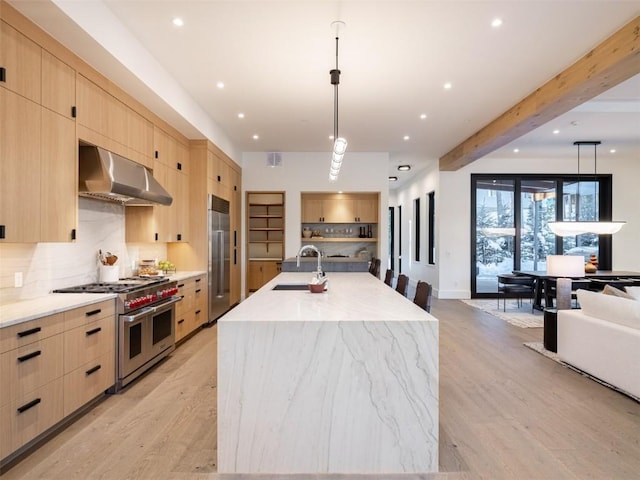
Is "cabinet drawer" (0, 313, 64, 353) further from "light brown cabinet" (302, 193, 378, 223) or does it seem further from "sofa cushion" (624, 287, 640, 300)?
"light brown cabinet" (302, 193, 378, 223)

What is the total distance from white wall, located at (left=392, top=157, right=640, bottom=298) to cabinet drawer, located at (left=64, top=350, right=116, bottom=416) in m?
7.19

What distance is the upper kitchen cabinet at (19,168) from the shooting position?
2.44m

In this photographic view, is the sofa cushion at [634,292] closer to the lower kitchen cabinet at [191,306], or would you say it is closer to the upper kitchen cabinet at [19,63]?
the lower kitchen cabinet at [191,306]

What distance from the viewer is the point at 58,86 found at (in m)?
2.94

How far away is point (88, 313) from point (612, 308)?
14.6 ft

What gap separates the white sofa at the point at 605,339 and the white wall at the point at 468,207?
15.4 feet

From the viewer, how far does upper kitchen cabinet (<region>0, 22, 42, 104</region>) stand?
243cm

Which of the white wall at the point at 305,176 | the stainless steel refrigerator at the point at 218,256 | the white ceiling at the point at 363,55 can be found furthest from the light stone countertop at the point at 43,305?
the white wall at the point at 305,176

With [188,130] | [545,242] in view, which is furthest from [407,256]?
[188,130]

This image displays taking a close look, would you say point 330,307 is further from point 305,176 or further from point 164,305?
point 305,176

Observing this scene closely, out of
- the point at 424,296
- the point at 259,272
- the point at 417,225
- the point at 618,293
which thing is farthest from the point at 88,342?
the point at 417,225

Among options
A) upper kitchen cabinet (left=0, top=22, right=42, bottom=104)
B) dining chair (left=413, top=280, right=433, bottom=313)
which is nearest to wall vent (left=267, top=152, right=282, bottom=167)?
upper kitchen cabinet (left=0, top=22, right=42, bottom=104)

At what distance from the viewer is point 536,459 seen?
238 cm

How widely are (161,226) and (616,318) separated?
16.0 feet
